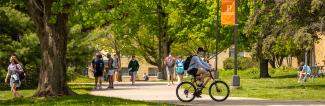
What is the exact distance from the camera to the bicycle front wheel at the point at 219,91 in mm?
18766

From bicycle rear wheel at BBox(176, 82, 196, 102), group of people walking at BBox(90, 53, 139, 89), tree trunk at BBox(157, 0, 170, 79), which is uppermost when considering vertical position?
tree trunk at BBox(157, 0, 170, 79)

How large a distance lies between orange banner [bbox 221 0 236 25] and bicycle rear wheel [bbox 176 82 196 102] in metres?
7.05

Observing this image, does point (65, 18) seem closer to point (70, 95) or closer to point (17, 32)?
point (70, 95)

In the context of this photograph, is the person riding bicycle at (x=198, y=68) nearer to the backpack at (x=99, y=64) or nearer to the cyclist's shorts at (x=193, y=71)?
the cyclist's shorts at (x=193, y=71)

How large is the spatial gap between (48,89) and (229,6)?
8907mm

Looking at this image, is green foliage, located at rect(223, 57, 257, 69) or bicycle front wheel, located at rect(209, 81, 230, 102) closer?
bicycle front wheel, located at rect(209, 81, 230, 102)

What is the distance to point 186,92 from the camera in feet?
61.5

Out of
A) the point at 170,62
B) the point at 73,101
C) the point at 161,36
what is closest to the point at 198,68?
the point at 73,101

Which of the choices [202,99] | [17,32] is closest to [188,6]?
[17,32]

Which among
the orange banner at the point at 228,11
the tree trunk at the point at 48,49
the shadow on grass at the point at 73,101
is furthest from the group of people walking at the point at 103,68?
the shadow on grass at the point at 73,101

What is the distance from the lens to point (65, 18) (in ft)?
63.9

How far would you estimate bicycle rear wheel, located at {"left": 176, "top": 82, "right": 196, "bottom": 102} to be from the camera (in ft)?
61.5

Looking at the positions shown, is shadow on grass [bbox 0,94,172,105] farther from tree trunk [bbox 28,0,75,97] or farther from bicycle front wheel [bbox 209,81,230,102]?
bicycle front wheel [bbox 209,81,230,102]

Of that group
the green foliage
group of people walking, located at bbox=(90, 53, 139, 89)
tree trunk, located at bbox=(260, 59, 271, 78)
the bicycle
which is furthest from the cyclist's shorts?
the green foliage
